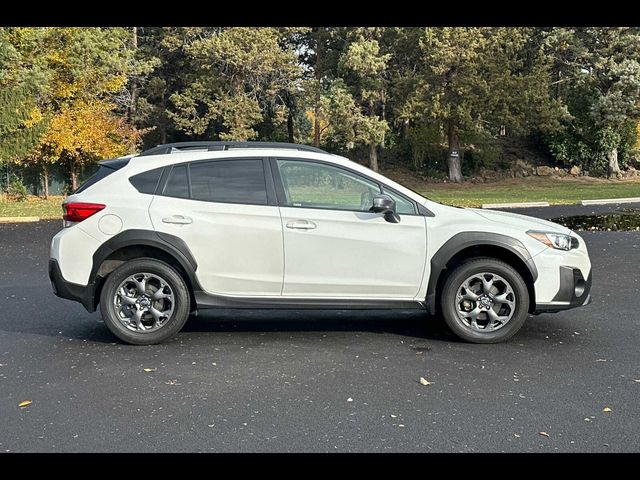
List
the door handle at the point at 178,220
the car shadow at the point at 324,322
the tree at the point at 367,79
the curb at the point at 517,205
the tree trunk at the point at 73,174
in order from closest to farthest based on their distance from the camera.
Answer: the door handle at the point at 178,220 → the car shadow at the point at 324,322 → the curb at the point at 517,205 → the tree trunk at the point at 73,174 → the tree at the point at 367,79

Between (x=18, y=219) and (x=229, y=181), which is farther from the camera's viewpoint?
(x=18, y=219)

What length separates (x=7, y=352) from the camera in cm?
611

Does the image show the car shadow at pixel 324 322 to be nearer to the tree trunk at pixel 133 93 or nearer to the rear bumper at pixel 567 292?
the rear bumper at pixel 567 292

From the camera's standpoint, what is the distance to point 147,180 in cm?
648

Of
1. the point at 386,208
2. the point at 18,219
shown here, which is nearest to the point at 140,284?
the point at 386,208

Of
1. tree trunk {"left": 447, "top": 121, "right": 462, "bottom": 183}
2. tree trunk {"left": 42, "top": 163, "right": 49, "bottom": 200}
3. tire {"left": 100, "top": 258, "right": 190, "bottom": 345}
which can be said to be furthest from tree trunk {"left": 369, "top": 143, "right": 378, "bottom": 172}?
tire {"left": 100, "top": 258, "right": 190, "bottom": 345}

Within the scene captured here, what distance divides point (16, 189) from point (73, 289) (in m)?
28.4

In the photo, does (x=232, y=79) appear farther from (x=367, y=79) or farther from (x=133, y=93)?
(x=367, y=79)

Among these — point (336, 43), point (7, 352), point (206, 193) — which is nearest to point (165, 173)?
point (206, 193)

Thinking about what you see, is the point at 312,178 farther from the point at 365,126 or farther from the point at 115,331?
the point at 365,126

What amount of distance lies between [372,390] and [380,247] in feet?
5.31

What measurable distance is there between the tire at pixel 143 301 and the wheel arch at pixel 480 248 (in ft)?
7.35

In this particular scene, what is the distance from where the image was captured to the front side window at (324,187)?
643 cm

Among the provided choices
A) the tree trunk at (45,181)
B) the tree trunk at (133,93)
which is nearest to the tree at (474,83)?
the tree trunk at (133,93)
